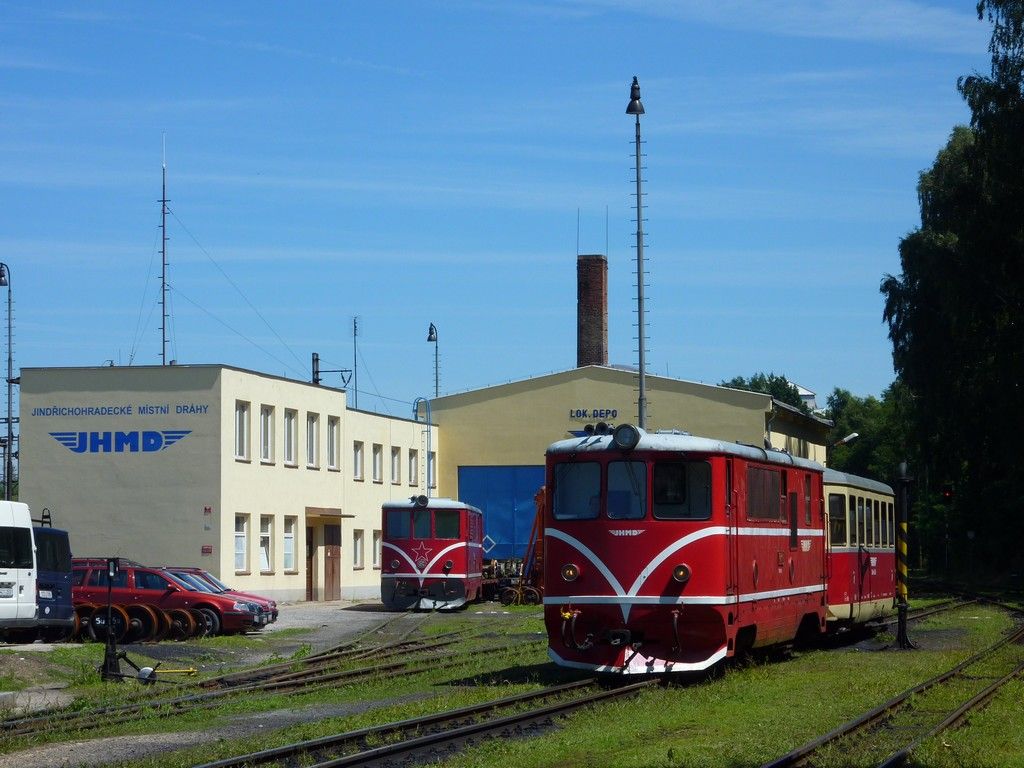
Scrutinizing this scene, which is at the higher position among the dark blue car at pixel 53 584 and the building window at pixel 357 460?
the building window at pixel 357 460

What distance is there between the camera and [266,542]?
44.3 meters

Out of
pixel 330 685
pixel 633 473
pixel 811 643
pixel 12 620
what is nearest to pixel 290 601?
pixel 12 620

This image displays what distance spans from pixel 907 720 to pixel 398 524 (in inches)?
1042

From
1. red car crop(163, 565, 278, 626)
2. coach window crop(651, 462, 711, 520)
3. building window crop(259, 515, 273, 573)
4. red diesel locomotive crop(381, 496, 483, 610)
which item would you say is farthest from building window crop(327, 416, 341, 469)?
coach window crop(651, 462, 711, 520)

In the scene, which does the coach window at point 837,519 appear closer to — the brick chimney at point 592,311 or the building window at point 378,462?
the building window at point 378,462

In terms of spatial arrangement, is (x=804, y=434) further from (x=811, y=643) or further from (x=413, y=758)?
(x=413, y=758)

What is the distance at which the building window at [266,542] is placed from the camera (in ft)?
144

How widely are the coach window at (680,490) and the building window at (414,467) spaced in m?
41.6

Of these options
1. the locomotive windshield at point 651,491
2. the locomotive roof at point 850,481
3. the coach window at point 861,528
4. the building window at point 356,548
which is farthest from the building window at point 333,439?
the locomotive windshield at point 651,491

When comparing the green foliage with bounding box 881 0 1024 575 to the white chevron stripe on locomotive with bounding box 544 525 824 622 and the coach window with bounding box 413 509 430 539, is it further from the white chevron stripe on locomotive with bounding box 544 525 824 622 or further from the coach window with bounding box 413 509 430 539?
the white chevron stripe on locomotive with bounding box 544 525 824 622

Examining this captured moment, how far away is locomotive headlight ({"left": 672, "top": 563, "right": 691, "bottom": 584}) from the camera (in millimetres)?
17109

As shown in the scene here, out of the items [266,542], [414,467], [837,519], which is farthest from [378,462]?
[837,519]

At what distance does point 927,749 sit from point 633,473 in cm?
587

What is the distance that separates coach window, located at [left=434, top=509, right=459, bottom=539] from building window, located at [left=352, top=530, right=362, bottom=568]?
12.6 m
